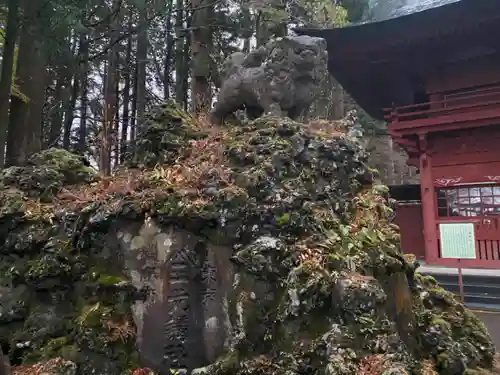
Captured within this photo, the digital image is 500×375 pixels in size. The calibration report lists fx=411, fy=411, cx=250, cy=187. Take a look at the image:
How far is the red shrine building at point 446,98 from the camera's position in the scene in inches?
350

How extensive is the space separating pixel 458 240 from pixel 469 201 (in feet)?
14.5

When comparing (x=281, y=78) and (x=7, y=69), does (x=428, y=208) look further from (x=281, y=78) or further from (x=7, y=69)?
(x=7, y=69)

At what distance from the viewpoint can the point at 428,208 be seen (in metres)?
9.99

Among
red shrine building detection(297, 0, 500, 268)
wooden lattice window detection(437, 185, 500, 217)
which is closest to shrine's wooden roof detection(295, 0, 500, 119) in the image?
red shrine building detection(297, 0, 500, 268)

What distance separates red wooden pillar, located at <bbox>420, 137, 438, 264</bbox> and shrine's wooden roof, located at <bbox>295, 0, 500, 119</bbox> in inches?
88.0

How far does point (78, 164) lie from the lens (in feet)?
14.4

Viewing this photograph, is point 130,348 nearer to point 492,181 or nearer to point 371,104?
point 492,181

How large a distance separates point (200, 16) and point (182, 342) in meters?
7.60

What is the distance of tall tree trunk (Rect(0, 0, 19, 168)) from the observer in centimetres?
493

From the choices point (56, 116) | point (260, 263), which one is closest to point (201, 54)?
point (260, 263)

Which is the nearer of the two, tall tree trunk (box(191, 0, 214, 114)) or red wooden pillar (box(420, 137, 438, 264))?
tall tree trunk (box(191, 0, 214, 114))

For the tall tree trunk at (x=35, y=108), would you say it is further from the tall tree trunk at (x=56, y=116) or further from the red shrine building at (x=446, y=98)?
the tall tree trunk at (x=56, y=116)

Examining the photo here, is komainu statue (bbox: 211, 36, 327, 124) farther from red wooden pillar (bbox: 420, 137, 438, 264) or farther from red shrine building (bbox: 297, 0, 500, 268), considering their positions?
red wooden pillar (bbox: 420, 137, 438, 264)

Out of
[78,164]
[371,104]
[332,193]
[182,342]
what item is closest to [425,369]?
[332,193]
